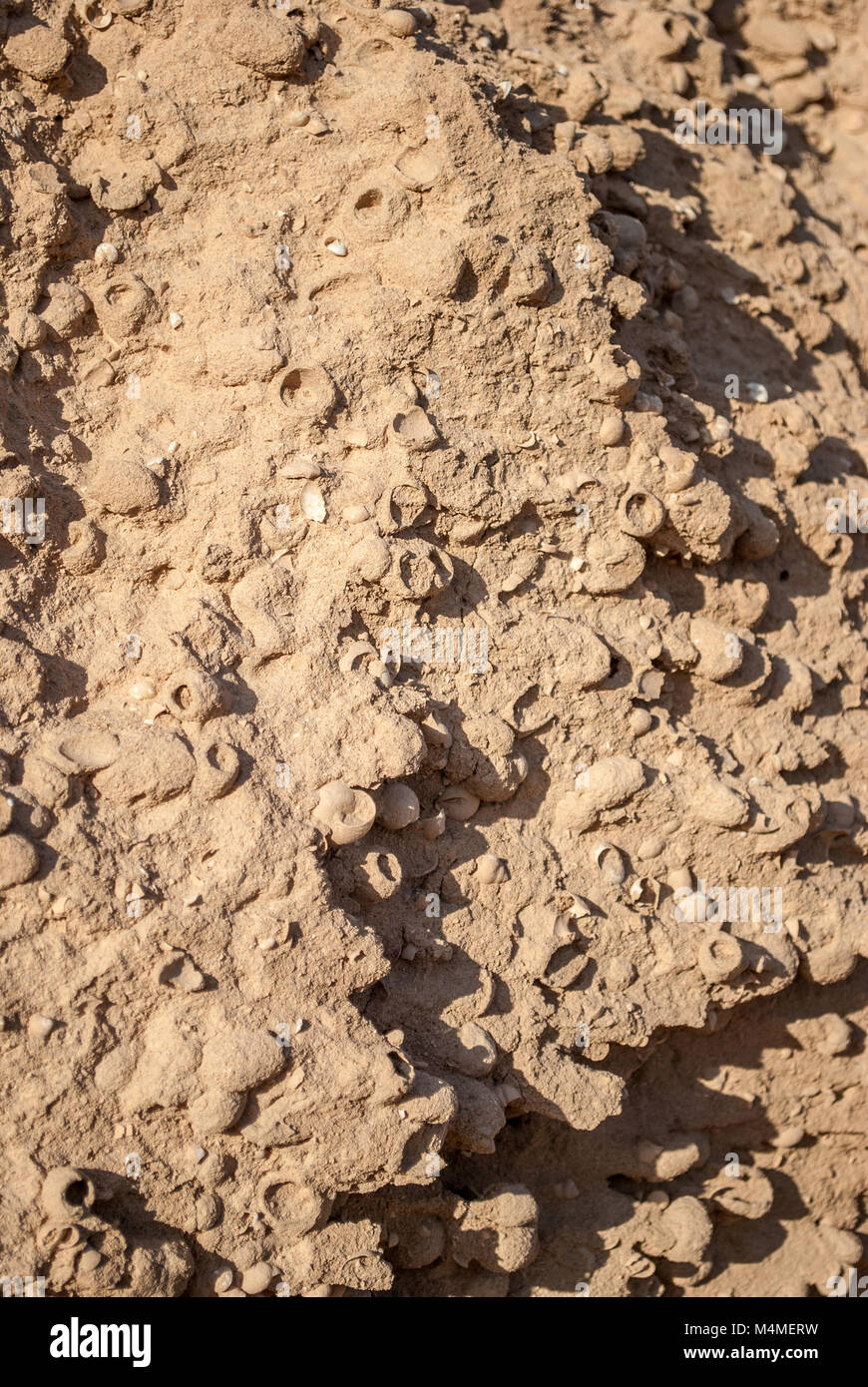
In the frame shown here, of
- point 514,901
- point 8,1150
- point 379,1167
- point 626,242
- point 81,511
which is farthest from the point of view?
point 626,242

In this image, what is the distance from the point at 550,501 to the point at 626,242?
36.6 inches

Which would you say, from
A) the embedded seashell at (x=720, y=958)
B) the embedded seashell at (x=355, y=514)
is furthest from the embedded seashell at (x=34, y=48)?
the embedded seashell at (x=720, y=958)

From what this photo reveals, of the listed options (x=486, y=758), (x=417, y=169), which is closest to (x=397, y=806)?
(x=486, y=758)

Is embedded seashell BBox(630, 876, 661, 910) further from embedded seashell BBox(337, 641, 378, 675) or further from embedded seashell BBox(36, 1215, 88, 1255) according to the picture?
embedded seashell BBox(36, 1215, 88, 1255)

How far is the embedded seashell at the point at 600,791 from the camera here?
3.03 m

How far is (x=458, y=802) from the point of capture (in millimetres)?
2934

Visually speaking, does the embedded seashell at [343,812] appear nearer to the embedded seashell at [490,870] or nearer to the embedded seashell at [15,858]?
the embedded seashell at [490,870]

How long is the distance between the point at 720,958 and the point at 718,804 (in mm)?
409

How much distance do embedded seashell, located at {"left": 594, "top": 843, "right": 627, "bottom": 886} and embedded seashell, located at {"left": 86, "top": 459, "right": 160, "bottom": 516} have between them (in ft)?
4.71

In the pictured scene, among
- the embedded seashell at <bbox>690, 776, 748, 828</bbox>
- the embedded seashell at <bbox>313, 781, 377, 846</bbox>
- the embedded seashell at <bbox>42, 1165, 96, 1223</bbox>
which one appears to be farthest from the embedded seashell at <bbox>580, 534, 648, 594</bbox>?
the embedded seashell at <bbox>42, 1165, 96, 1223</bbox>

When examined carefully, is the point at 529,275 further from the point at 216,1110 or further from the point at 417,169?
the point at 216,1110

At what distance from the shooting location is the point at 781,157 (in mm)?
4316
